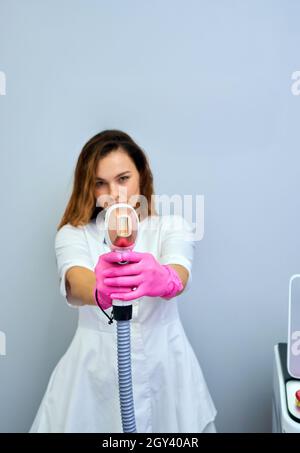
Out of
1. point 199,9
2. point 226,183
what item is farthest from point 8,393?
point 199,9

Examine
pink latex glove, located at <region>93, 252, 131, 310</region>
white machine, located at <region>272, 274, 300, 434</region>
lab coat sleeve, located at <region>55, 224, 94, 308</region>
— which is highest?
lab coat sleeve, located at <region>55, 224, 94, 308</region>

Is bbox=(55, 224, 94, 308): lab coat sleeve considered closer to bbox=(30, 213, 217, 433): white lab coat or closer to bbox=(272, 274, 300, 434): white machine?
bbox=(30, 213, 217, 433): white lab coat

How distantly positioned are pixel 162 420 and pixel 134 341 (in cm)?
20

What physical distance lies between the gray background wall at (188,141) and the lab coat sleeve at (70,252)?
231 mm

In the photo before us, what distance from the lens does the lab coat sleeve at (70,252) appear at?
90 cm

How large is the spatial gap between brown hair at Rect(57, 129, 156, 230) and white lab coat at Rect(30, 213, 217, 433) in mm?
38

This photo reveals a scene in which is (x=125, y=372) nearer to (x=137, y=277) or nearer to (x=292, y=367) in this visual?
(x=137, y=277)

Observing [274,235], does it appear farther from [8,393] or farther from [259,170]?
[8,393]

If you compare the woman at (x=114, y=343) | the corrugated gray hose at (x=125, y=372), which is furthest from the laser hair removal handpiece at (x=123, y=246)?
the woman at (x=114, y=343)

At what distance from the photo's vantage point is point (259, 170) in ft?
3.75

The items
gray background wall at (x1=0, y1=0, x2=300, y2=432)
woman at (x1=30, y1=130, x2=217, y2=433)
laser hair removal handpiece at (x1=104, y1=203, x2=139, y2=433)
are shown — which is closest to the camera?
laser hair removal handpiece at (x1=104, y1=203, x2=139, y2=433)

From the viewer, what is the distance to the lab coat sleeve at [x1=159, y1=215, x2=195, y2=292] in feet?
2.98


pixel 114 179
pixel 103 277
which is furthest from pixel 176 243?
pixel 103 277

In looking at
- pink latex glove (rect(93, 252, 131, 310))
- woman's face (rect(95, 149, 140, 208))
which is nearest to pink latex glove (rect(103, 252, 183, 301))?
pink latex glove (rect(93, 252, 131, 310))
